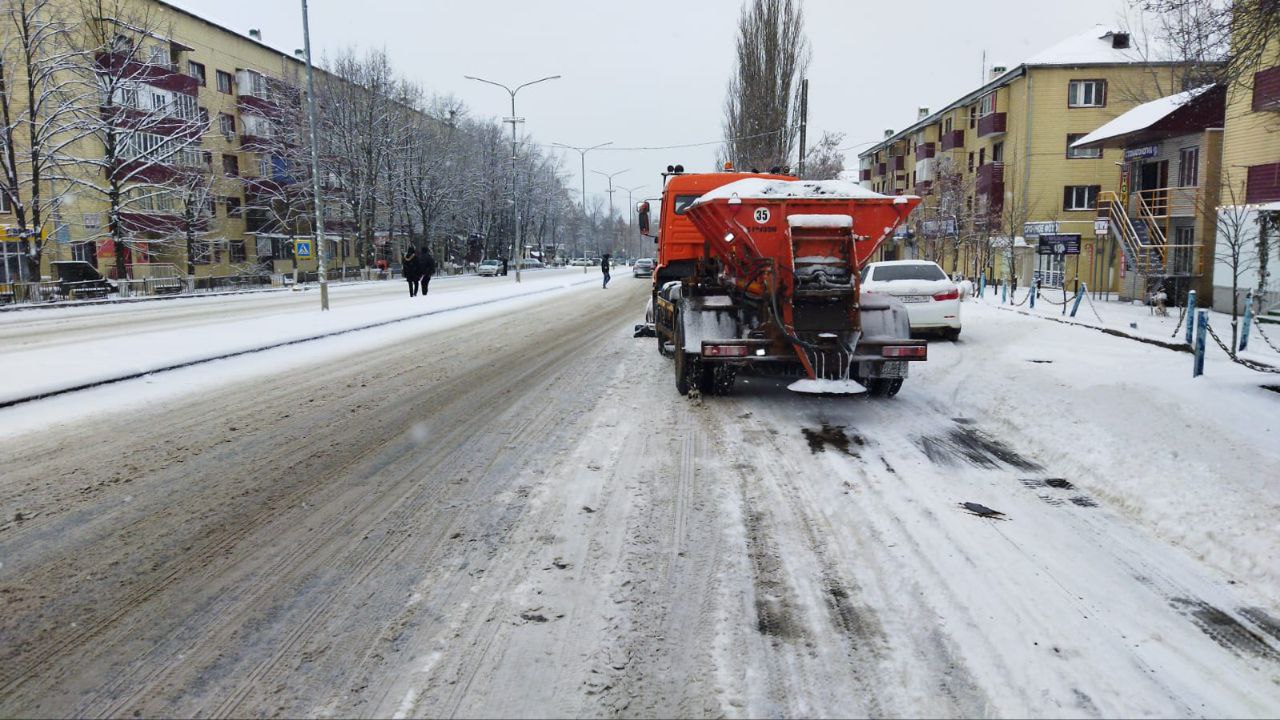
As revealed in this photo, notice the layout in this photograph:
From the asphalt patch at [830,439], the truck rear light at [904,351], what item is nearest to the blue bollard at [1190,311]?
the truck rear light at [904,351]

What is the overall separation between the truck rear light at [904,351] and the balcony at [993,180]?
39.1 m

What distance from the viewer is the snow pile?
8.39 m

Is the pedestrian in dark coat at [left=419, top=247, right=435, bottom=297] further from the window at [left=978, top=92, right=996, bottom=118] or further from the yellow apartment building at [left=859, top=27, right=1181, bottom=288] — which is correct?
the window at [left=978, top=92, right=996, bottom=118]

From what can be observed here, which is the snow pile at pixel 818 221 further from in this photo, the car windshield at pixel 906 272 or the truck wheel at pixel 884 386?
the car windshield at pixel 906 272

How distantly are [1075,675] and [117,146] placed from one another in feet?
145

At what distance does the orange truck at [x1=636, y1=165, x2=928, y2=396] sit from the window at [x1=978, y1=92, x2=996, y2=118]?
1616 inches

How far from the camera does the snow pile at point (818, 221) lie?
27.5ft

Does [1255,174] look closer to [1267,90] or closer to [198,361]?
[1267,90]

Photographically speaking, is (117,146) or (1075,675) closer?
(1075,675)

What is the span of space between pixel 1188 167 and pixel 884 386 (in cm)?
2334

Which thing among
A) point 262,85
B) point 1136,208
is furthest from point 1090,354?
point 262,85

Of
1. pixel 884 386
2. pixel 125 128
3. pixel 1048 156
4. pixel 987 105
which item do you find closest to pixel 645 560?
pixel 884 386

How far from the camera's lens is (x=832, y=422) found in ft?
26.3

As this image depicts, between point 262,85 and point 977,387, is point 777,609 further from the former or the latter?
point 262,85
